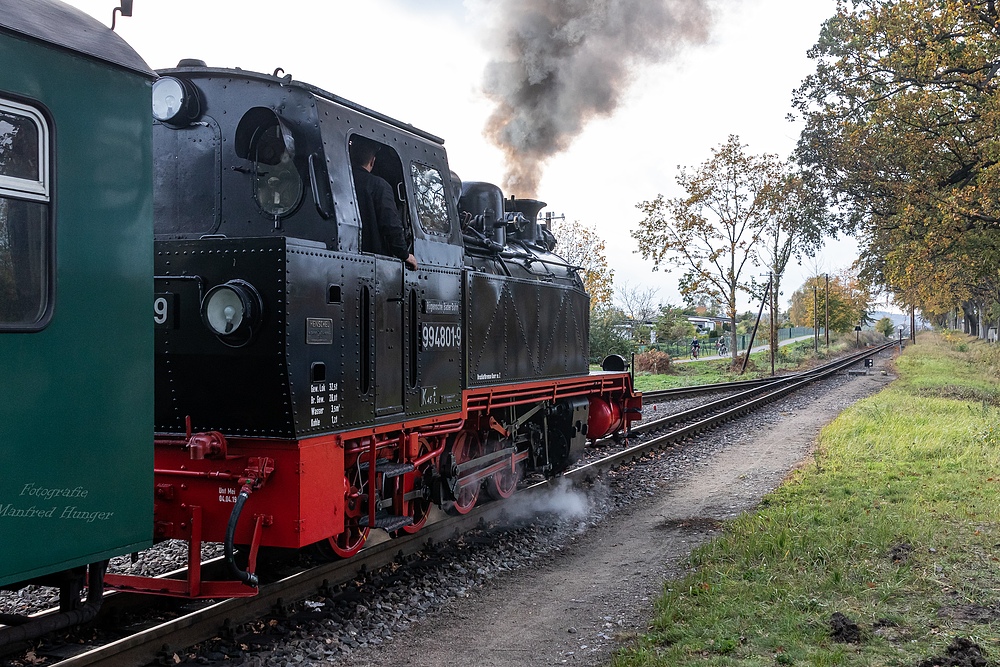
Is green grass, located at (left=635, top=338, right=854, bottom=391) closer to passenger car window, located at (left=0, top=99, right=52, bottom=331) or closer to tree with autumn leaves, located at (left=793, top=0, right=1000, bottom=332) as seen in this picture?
tree with autumn leaves, located at (left=793, top=0, right=1000, bottom=332)

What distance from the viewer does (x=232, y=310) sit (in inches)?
188

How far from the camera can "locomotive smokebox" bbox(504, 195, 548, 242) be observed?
32.5 ft

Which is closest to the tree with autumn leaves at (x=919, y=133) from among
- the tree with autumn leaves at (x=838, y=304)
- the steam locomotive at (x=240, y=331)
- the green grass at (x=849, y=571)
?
the green grass at (x=849, y=571)

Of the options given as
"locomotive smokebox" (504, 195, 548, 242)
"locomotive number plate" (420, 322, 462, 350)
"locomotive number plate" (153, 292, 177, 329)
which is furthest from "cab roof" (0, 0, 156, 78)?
"locomotive smokebox" (504, 195, 548, 242)

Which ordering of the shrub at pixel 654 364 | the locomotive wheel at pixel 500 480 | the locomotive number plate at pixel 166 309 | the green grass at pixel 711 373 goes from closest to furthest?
the locomotive number plate at pixel 166 309 < the locomotive wheel at pixel 500 480 < the green grass at pixel 711 373 < the shrub at pixel 654 364

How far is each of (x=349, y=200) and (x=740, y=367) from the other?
32131mm

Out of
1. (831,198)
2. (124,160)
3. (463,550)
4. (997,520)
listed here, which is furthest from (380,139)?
(831,198)

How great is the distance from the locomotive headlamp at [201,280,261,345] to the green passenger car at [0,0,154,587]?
3.33ft

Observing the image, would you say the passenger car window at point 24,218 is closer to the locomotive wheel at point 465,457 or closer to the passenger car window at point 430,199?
the passenger car window at point 430,199

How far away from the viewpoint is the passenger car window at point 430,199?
6445 millimetres

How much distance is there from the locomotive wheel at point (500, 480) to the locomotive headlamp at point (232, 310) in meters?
3.98

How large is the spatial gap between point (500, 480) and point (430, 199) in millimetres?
3398

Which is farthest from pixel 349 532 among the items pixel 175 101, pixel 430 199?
pixel 175 101

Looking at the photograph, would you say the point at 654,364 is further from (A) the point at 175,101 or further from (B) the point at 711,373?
(A) the point at 175,101
